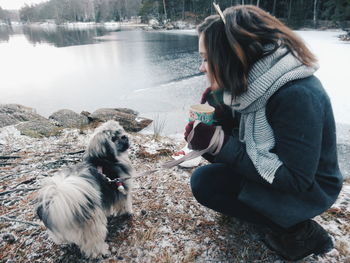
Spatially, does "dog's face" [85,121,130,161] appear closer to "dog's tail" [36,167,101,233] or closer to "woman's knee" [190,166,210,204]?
"dog's tail" [36,167,101,233]

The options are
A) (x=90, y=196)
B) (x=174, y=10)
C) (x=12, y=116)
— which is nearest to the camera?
(x=90, y=196)

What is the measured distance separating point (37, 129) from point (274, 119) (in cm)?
462

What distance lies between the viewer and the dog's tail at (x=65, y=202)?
165cm

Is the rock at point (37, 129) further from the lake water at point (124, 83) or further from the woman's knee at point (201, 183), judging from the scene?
the woman's knee at point (201, 183)

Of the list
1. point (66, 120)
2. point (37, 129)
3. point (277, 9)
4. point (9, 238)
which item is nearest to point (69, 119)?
point (66, 120)

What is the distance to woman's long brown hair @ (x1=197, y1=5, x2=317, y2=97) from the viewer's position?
1319mm

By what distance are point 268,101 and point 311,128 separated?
28 centimetres

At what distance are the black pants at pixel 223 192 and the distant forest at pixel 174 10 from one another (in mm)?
29007

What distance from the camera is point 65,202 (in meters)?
1.66

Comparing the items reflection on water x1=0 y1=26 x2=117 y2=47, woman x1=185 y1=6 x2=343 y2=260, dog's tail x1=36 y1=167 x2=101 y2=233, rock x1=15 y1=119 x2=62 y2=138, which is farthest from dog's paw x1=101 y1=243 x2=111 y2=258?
reflection on water x1=0 y1=26 x2=117 y2=47

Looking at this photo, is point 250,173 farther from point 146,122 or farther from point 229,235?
point 146,122

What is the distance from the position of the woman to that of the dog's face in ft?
3.13

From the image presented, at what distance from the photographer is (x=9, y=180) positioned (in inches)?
116

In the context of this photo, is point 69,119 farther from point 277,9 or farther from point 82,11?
point 82,11
